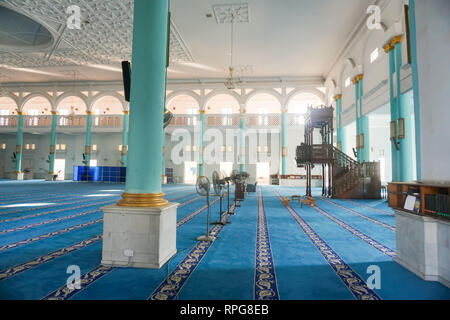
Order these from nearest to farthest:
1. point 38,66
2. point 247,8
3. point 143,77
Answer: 1. point 143,77
2. point 247,8
3. point 38,66

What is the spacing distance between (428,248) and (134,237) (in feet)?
8.19

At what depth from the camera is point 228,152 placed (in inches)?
663

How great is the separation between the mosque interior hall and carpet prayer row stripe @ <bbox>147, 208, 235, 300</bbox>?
2cm

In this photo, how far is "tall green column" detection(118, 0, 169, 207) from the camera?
2400mm

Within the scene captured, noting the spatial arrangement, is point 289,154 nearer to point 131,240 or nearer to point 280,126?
point 280,126

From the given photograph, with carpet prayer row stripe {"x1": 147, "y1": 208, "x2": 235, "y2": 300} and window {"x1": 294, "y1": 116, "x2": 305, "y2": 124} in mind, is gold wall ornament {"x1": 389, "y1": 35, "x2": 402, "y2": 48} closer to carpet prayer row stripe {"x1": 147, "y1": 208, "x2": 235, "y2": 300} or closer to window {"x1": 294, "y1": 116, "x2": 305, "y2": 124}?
carpet prayer row stripe {"x1": 147, "y1": 208, "x2": 235, "y2": 300}

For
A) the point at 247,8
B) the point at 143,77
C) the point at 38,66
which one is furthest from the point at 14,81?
the point at 143,77

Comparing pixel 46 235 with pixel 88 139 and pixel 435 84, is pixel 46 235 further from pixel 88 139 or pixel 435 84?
pixel 88 139

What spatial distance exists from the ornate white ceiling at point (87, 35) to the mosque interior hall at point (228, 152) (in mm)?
95

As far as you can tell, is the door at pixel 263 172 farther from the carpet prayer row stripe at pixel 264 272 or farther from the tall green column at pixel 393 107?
the carpet prayer row stripe at pixel 264 272

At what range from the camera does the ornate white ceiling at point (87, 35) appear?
8.78 m

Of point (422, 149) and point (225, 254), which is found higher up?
point (422, 149)

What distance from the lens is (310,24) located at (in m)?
9.71

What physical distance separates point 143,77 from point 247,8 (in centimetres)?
801
